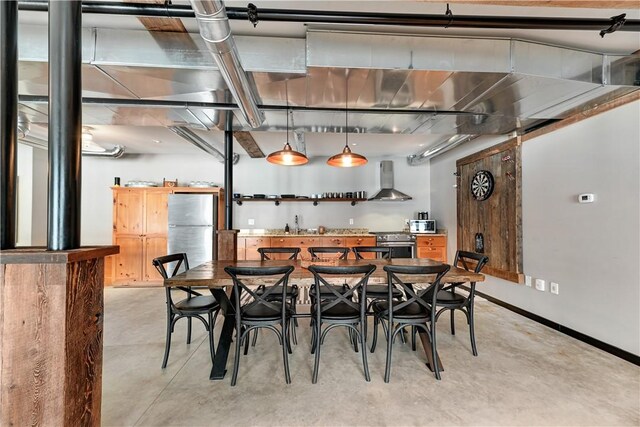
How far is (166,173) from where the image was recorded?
19.0ft

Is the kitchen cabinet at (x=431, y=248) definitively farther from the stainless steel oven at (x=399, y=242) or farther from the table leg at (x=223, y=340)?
the table leg at (x=223, y=340)

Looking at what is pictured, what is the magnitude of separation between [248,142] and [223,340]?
3.03 meters

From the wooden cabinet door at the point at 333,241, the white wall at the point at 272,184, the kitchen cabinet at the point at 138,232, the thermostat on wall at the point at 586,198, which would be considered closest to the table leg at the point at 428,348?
the thermostat on wall at the point at 586,198

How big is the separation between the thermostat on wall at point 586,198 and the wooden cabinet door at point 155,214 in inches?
236

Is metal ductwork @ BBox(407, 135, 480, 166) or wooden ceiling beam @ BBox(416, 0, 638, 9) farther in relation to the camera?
metal ductwork @ BBox(407, 135, 480, 166)

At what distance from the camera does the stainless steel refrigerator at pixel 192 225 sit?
505 cm

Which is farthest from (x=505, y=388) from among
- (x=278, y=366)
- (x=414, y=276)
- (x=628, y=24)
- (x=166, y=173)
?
(x=166, y=173)

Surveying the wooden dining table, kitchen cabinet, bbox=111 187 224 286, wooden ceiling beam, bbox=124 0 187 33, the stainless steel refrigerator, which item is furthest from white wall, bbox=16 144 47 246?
wooden ceiling beam, bbox=124 0 187 33

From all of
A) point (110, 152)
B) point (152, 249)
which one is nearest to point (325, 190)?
point (152, 249)

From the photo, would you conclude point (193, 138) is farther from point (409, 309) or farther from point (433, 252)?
point (433, 252)

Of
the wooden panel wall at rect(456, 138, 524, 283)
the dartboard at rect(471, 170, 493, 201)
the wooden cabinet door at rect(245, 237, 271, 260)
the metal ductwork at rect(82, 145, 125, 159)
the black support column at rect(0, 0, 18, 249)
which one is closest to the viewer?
the black support column at rect(0, 0, 18, 249)

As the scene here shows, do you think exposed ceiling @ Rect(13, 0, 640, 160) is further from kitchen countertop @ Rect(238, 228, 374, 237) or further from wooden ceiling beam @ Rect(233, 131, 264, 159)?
kitchen countertop @ Rect(238, 228, 374, 237)

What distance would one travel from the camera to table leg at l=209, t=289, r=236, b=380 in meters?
2.23

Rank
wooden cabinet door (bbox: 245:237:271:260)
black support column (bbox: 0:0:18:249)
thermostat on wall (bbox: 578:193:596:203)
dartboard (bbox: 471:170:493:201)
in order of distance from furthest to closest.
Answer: wooden cabinet door (bbox: 245:237:271:260)
dartboard (bbox: 471:170:493:201)
thermostat on wall (bbox: 578:193:596:203)
black support column (bbox: 0:0:18:249)
